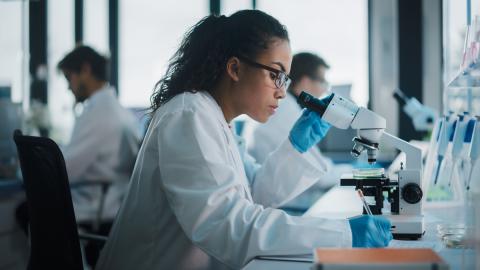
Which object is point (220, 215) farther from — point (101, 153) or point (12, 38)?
point (12, 38)

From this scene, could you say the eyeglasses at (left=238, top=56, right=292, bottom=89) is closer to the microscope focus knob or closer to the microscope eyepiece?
the microscope eyepiece

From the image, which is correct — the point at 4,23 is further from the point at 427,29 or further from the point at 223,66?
the point at 223,66

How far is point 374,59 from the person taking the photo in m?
4.20

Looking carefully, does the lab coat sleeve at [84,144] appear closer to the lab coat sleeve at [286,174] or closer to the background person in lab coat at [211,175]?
the lab coat sleeve at [286,174]

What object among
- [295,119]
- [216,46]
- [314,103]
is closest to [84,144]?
[295,119]

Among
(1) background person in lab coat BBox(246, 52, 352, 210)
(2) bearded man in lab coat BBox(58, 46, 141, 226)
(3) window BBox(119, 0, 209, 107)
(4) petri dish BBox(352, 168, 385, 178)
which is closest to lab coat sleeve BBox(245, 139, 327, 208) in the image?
(4) petri dish BBox(352, 168, 385, 178)

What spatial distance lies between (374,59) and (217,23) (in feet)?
9.52

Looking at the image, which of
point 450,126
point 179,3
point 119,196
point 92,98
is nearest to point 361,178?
point 450,126

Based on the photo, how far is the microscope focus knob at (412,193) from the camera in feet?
4.80

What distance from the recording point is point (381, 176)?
150 centimetres

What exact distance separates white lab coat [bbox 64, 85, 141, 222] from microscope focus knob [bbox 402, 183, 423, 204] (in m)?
1.93

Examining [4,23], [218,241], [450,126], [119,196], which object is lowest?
[119,196]

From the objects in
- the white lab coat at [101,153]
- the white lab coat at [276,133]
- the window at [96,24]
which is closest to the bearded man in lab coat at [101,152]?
the white lab coat at [101,153]

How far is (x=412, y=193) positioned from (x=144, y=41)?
4.10 metres
